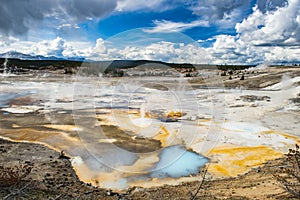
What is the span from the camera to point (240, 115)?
55.3 ft

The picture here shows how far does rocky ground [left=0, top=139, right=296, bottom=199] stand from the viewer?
6285mm

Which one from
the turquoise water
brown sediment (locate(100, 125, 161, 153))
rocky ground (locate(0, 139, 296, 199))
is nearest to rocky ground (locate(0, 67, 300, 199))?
rocky ground (locate(0, 139, 296, 199))

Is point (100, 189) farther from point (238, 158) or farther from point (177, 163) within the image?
point (238, 158)

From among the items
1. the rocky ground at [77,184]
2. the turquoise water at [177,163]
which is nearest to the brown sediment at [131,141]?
the turquoise water at [177,163]

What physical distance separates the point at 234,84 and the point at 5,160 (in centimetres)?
2653

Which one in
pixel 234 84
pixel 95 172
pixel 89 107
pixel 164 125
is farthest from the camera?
pixel 234 84

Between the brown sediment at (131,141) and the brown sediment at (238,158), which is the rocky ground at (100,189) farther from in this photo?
the brown sediment at (131,141)

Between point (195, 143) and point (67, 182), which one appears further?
point (195, 143)

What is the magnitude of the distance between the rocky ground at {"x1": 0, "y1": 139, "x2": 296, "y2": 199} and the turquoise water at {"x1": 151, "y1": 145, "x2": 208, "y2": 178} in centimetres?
91

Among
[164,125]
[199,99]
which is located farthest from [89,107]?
[199,99]

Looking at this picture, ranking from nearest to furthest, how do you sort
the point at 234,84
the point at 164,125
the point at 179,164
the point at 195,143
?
the point at 179,164, the point at 195,143, the point at 164,125, the point at 234,84

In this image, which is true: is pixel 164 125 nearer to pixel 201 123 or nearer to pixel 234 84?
pixel 201 123

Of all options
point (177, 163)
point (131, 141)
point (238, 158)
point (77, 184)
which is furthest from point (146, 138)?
point (77, 184)

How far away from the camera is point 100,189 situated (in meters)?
7.51
